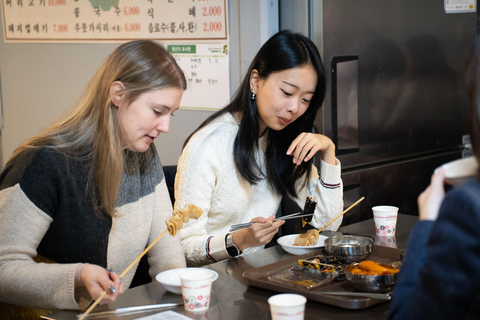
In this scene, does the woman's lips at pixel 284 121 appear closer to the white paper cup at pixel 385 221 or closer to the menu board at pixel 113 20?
the white paper cup at pixel 385 221

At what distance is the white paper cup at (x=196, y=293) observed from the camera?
1327 millimetres

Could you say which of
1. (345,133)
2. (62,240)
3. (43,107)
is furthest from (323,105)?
(43,107)

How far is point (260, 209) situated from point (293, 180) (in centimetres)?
20

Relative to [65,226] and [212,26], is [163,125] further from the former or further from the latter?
[212,26]

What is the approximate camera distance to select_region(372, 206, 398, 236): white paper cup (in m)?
2.04

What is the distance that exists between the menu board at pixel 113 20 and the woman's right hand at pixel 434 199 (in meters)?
2.01

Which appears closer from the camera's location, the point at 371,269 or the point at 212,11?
the point at 371,269

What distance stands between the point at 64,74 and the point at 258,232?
2380 millimetres

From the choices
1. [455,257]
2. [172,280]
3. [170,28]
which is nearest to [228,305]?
[172,280]

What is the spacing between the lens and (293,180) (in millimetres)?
2424

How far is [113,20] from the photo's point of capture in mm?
3334

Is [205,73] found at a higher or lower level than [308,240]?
higher

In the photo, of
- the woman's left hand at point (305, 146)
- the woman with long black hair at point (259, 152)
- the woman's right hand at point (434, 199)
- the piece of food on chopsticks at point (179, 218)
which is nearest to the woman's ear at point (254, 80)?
the woman with long black hair at point (259, 152)

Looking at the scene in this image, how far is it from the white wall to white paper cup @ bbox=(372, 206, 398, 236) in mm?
1096
